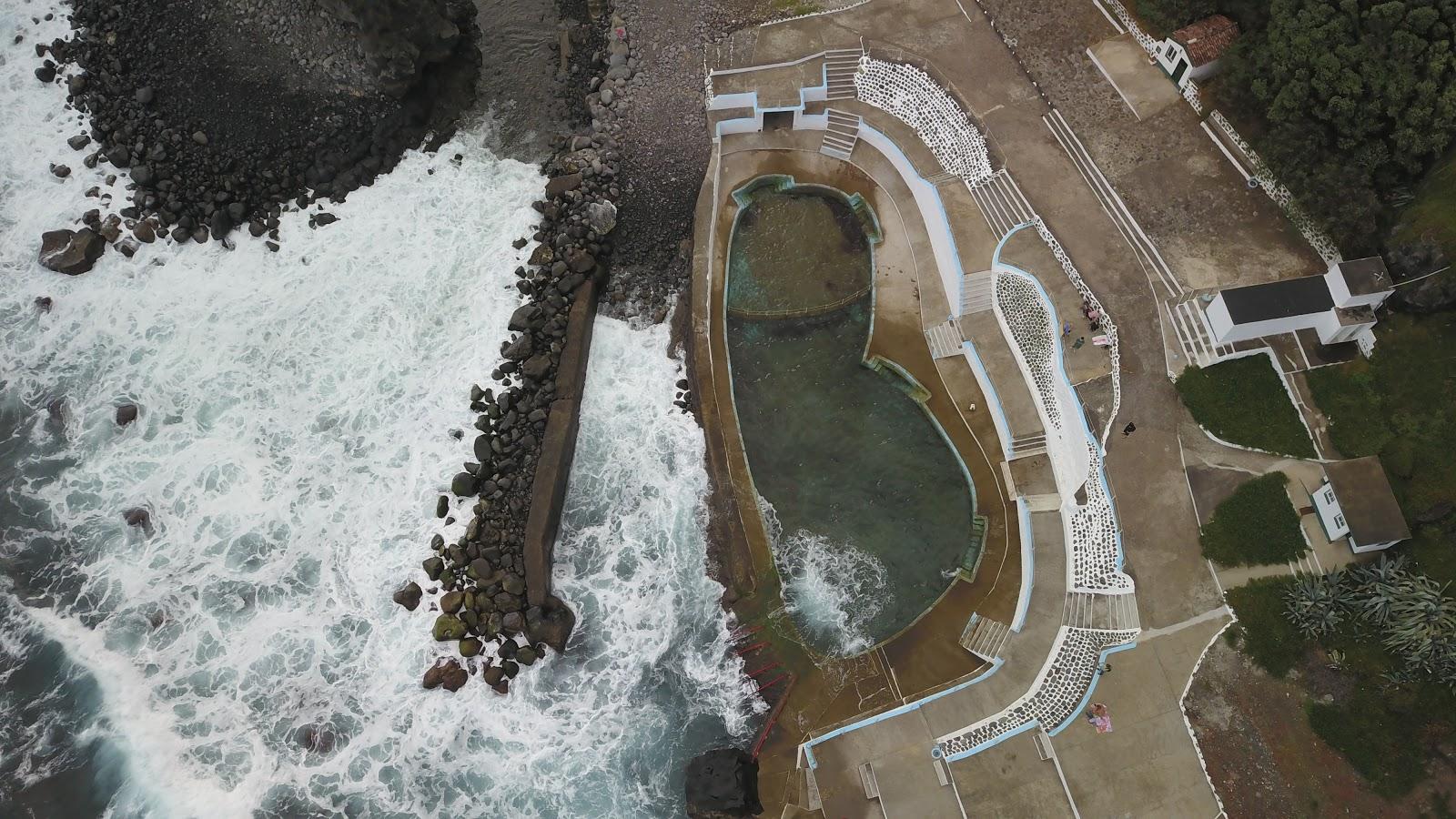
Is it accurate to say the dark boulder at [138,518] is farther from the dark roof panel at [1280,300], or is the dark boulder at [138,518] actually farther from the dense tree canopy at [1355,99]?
the dense tree canopy at [1355,99]

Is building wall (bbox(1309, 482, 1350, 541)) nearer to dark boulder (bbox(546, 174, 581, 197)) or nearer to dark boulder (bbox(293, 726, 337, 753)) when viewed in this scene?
dark boulder (bbox(546, 174, 581, 197))

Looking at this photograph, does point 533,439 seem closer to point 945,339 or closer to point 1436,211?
point 945,339

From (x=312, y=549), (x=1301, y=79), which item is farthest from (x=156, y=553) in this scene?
(x=1301, y=79)

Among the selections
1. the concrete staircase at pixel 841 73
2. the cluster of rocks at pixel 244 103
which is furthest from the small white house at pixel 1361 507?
the cluster of rocks at pixel 244 103

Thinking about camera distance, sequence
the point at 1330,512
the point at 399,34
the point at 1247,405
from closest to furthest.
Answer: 1. the point at 1330,512
2. the point at 1247,405
3. the point at 399,34

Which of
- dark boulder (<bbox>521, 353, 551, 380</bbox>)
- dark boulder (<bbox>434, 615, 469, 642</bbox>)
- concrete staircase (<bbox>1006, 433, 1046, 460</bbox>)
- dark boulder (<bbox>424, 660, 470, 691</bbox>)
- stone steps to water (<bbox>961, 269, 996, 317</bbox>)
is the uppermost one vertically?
stone steps to water (<bbox>961, 269, 996, 317</bbox>)

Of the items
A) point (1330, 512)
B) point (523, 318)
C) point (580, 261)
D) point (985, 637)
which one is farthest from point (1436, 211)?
point (523, 318)

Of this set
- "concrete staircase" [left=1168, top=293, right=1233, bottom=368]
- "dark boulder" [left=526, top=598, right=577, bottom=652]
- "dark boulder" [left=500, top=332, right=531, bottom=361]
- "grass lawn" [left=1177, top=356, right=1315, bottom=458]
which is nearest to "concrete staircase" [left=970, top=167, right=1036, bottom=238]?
"concrete staircase" [left=1168, top=293, right=1233, bottom=368]

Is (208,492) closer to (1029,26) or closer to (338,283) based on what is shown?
(338,283)
